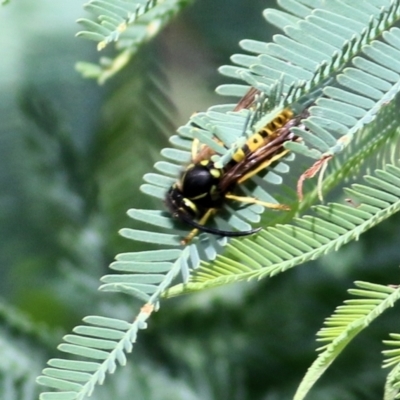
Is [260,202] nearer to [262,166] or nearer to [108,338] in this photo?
[262,166]

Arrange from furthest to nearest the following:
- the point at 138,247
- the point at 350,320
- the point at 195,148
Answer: the point at 138,247, the point at 195,148, the point at 350,320

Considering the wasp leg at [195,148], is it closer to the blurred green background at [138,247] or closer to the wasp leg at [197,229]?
the wasp leg at [197,229]

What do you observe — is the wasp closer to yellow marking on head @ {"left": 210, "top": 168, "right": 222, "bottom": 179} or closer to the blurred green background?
yellow marking on head @ {"left": 210, "top": 168, "right": 222, "bottom": 179}

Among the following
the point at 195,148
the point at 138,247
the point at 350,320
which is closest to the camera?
the point at 350,320

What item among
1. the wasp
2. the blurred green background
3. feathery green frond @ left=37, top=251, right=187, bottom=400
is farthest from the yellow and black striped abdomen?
the blurred green background

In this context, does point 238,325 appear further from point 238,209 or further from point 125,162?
point 238,209

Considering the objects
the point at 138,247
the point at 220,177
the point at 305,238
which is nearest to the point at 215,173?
the point at 220,177

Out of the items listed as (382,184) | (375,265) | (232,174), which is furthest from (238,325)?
(382,184)

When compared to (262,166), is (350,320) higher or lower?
lower

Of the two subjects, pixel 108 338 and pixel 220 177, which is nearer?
pixel 108 338

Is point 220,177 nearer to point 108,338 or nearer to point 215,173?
point 215,173
